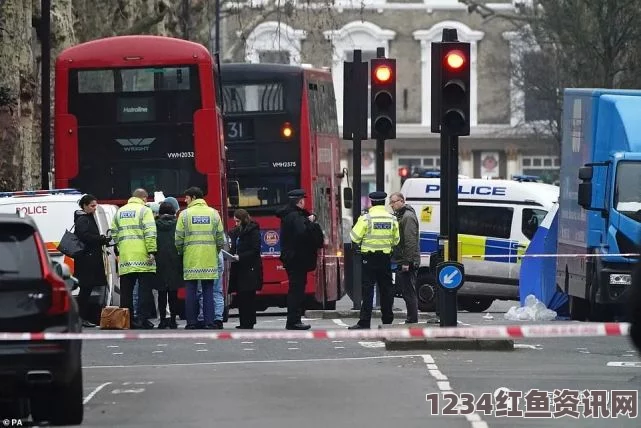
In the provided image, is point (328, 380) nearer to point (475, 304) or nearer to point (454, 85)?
point (454, 85)

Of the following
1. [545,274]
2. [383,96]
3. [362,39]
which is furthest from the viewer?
[362,39]

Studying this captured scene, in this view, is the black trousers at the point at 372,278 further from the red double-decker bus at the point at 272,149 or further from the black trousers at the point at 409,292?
the red double-decker bus at the point at 272,149

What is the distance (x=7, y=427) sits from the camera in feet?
40.2

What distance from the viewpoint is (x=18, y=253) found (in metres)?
12.4

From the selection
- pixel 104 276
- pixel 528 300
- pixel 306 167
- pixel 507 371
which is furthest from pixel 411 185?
pixel 507 371

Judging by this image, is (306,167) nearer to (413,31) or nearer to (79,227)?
(79,227)

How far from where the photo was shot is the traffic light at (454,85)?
19.6 m

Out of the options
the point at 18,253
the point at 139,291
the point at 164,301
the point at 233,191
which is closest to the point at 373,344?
the point at 139,291

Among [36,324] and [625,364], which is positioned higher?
[36,324]

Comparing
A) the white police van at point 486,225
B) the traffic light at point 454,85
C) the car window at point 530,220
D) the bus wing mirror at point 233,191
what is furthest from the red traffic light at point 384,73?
the car window at point 530,220

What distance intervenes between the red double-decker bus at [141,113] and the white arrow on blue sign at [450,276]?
8.10 m

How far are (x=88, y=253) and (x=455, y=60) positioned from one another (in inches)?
241

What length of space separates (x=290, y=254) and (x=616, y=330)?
10.4 metres

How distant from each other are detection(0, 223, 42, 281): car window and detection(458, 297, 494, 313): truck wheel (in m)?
20.1
